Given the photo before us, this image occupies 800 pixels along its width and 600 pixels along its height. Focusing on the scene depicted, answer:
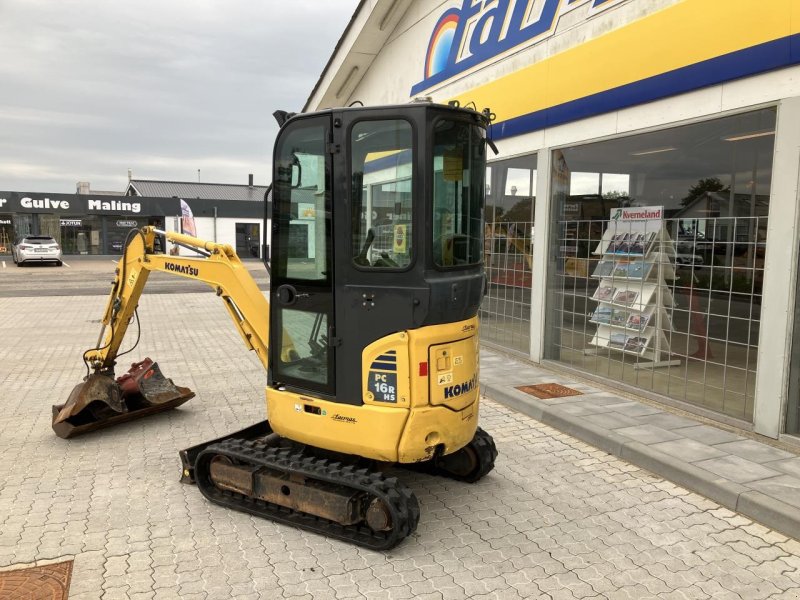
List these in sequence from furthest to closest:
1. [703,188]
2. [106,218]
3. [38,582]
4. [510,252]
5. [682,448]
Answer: [106,218]
[510,252]
[703,188]
[682,448]
[38,582]

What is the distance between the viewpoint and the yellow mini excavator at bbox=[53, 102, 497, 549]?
3.72m

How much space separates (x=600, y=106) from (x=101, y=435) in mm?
6629

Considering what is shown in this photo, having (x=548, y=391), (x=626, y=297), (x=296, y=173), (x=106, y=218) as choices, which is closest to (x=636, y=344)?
(x=626, y=297)

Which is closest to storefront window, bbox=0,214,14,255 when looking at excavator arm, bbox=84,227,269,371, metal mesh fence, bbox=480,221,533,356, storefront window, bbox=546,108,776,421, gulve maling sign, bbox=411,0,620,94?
gulve maling sign, bbox=411,0,620,94

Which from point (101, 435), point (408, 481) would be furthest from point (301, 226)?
point (101, 435)

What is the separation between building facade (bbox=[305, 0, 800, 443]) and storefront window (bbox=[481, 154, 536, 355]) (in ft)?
0.10

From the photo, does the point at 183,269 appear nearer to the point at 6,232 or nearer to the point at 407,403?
the point at 407,403

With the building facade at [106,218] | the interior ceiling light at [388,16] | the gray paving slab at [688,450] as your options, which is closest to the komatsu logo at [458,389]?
the gray paving slab at [688,450]

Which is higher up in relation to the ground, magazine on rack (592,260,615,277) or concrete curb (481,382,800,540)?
magazine on rack (592,260,615,277)

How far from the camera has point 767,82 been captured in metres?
5.31

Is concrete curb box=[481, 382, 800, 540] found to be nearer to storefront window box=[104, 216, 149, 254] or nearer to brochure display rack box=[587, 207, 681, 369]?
brochure display rack box=[587, 207, 681, 369]

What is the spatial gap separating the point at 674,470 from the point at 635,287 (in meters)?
2.88

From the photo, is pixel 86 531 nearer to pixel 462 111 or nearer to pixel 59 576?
pixel 59 576

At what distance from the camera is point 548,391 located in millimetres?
7211
